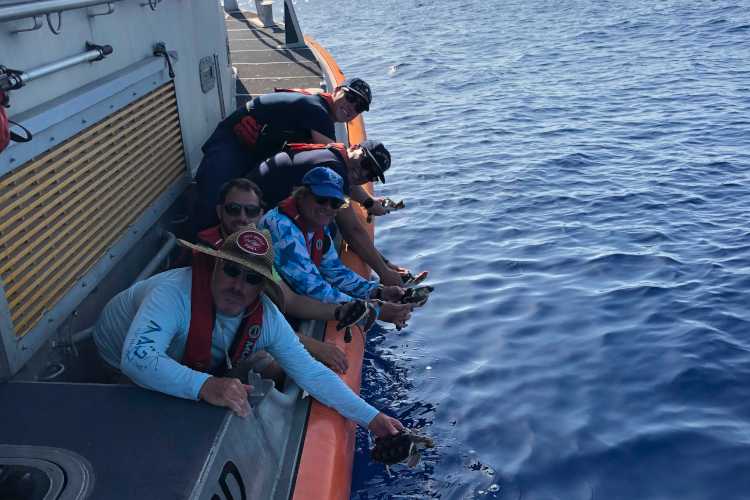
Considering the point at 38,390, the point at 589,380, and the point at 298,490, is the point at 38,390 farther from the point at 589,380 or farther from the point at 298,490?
the point at 589,380

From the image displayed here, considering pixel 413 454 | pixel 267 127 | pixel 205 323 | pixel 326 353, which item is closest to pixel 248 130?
pixel 267 127

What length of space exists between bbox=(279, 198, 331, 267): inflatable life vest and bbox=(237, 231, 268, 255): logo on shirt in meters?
0.98

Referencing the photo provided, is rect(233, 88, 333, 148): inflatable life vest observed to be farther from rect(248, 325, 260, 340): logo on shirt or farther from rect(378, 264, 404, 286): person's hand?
rect(248, 325, 260, 340): logo on shirt

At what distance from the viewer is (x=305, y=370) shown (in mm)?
2549

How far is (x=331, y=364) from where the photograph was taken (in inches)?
119

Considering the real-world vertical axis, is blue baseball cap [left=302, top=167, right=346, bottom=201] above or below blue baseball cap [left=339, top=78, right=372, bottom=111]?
below

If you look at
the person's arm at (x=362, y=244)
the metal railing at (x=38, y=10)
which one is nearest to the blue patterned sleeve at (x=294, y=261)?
the person's arm at (x=362, y=244)

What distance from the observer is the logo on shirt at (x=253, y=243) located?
2.09m

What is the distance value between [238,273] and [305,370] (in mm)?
629

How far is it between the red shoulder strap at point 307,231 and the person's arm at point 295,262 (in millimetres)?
28

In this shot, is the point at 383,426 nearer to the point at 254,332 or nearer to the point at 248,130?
the point at 254,332

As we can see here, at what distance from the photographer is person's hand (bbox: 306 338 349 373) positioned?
9.93ft

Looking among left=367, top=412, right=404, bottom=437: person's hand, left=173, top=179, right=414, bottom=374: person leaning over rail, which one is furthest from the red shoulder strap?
left=367, top=412, right=404, bottom=437: person's hand

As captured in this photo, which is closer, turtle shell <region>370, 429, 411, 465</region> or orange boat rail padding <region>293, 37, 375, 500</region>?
orange boat rail padding <region>293, 37, 375, 500</region>
